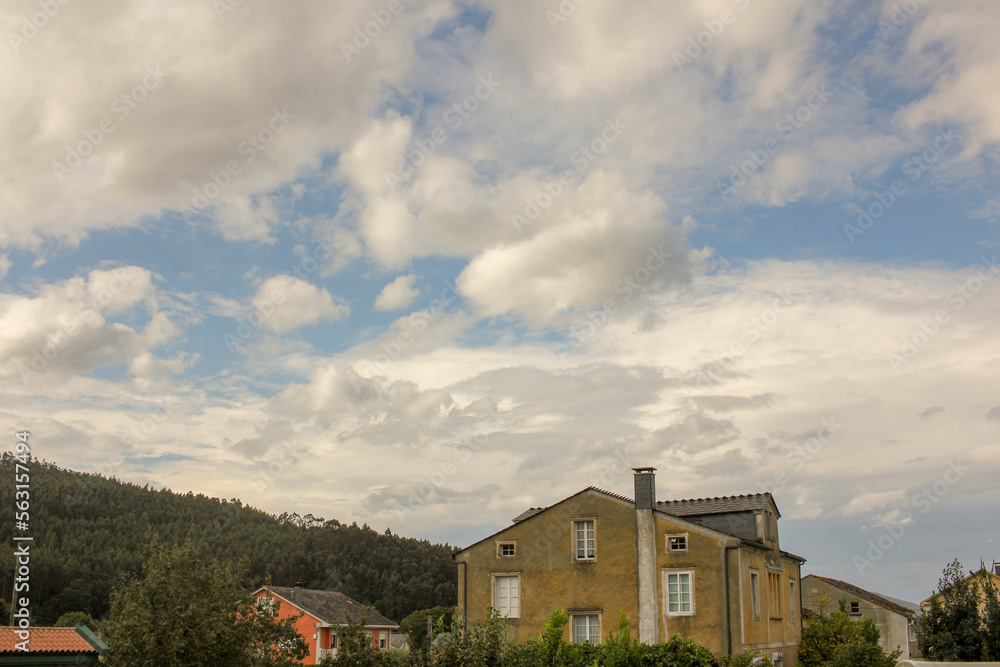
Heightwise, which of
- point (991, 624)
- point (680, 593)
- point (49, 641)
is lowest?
point (991, 624)

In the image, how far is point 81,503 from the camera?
106562mm

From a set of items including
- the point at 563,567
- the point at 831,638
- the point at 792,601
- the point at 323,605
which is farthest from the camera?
the point at 323,605

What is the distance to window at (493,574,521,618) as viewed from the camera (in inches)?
1307

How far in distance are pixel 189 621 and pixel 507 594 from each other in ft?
64.0

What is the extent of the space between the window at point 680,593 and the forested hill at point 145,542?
208ft

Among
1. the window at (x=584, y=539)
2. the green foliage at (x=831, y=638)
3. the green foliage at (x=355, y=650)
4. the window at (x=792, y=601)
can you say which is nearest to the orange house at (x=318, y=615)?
the window at (x=584, y=539)

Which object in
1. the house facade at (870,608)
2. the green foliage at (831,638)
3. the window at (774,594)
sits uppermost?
the window at (774,594)

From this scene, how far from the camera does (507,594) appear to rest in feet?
110

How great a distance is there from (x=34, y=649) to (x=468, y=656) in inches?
400

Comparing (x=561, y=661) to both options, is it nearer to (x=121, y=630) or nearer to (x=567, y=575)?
(x=567, y=575)

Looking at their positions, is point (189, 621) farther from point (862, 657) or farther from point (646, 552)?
point (862, 657)

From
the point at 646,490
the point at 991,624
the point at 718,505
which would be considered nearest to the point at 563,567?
the point at 646,490

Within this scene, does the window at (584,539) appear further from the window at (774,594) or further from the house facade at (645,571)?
the window at (774,594)

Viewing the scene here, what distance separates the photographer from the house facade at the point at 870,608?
61.8 meters
